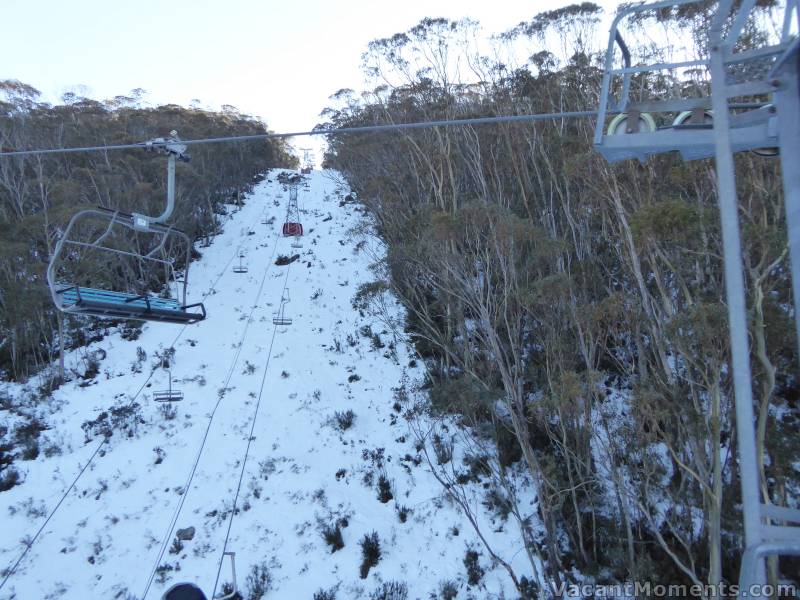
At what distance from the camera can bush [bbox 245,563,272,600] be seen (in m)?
9.24

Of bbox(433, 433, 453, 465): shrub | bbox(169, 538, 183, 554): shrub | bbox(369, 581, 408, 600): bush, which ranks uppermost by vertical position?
bbox(433, 433, 453, 465): shrub

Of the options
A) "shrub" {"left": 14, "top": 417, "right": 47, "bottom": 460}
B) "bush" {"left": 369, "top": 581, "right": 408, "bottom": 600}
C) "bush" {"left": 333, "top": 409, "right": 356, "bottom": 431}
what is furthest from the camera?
"bush" {"left": 333, "top": 409, "right": 356, "bottom": 431}

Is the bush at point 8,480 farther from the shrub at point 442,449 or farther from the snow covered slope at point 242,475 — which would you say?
the shrub at point 442,449

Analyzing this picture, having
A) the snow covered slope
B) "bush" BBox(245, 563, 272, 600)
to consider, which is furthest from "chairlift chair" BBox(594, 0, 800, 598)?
"bush" BBox(245, 563, 272, 600)

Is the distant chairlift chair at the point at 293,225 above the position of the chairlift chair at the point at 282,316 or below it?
above

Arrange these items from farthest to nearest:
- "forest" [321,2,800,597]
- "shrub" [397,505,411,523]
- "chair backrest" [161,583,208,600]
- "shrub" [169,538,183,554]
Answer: "shrub" [397,505,411,523]
"shrub" [169,538,183,554]
"forest" [321,2,800,597]
"chair backrest" [161,583,208,600]

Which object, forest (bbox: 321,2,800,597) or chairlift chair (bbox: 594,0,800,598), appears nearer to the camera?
chairlift chair (bbox: 594,0,800,598)

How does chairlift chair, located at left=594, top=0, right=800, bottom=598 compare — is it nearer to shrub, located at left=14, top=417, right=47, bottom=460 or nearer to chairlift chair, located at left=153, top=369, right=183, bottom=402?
chairlift chair, located at left=153, top=369, right=183, bottom=402

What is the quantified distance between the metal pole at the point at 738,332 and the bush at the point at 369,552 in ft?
31.6

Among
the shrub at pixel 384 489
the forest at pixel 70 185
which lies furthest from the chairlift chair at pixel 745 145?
the forest at pixel 70 185

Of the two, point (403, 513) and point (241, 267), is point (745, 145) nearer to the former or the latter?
point (403, 513)

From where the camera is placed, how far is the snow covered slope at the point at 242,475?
9.74 meters

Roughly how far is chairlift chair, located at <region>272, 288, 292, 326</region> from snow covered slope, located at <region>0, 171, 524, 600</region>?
0.36 metres

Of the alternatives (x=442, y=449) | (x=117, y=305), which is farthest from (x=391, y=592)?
(x=117, y=305)
